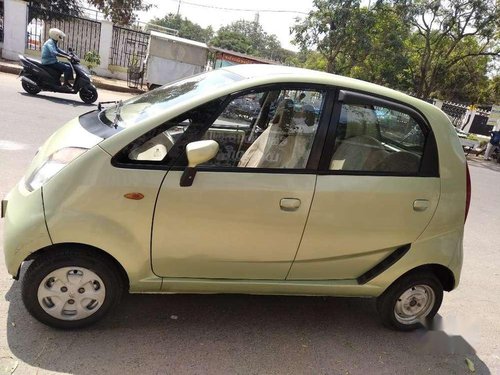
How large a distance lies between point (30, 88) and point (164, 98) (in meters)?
8.63

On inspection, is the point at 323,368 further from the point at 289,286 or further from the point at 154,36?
the point at 154,36

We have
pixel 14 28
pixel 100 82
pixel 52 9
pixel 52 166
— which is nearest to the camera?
pixel 52 166

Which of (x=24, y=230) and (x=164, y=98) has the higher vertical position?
(x=164, y=98)

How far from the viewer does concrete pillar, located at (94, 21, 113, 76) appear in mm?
16281

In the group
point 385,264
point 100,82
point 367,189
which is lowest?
point 100,82

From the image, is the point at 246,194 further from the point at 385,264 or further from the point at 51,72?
the point at 51,72

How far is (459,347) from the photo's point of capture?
322 cm

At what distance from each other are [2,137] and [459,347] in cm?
615

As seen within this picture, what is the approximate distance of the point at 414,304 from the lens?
10.7 feet

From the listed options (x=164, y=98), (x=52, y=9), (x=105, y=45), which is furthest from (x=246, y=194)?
(x=52, y=9)

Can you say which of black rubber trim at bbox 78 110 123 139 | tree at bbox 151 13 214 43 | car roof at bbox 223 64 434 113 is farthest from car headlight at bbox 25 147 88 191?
tree at bbox 151 13 214 43

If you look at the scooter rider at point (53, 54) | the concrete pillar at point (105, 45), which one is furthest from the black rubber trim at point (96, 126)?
the concrete pillar at point (105, 45)

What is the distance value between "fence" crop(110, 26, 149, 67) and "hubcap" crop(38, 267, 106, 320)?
1568 cm

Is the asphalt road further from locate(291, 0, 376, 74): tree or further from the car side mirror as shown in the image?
locate(291, 0, 376, 74): tree
